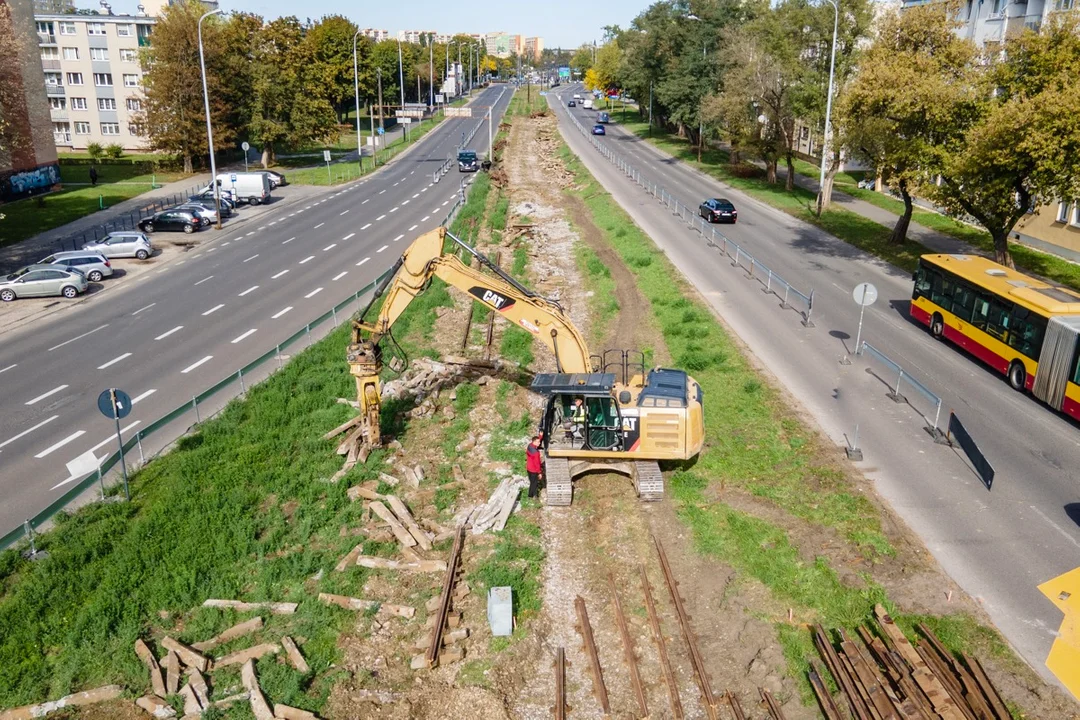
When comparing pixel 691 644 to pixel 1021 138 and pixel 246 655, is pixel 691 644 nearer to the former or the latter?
pixel 246 655

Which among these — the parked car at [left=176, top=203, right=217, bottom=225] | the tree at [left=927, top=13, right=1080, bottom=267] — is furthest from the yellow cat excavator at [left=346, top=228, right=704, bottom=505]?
the parked car at [left=176, top=203, right=217, bottom=225]

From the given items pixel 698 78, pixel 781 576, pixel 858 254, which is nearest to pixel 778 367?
pixel 781 576

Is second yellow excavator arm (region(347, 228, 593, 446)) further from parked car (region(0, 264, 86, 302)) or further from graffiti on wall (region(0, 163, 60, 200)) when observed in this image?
graffiti on wall (region(0, 163, 60, 200))

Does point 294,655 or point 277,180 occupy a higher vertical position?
point 277,180

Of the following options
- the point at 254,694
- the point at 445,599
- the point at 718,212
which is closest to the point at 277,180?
the point at 718,212

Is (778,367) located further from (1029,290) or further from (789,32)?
(789,32)

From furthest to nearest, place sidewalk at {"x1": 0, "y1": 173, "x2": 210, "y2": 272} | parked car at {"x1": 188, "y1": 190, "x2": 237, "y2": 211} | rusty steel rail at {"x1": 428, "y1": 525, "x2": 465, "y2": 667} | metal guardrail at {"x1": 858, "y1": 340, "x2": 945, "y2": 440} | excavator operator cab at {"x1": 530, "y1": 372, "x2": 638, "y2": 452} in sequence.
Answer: parked car at {"x1": 188, "y1": 190, "x2": 237, "y2": 211} < sidewalk at {"x1": 0, "y1": 173, "x2": 210, "y2": 272} < metal guardrail at {"x1": 858, "y1": 340, "x2": 945, "y2": 440} < excavator operator cab at {"x1": 530, "y1": 372, "x2": 638, "y2": 452} < rusty steel rail at {"x1": 428, "y1": 525, "x2": 465, "y2": 667}

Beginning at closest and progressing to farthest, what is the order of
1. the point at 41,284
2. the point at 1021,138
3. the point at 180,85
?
1. the point at 1021,138
2. the point at 41,284
3. the point at 180,85
